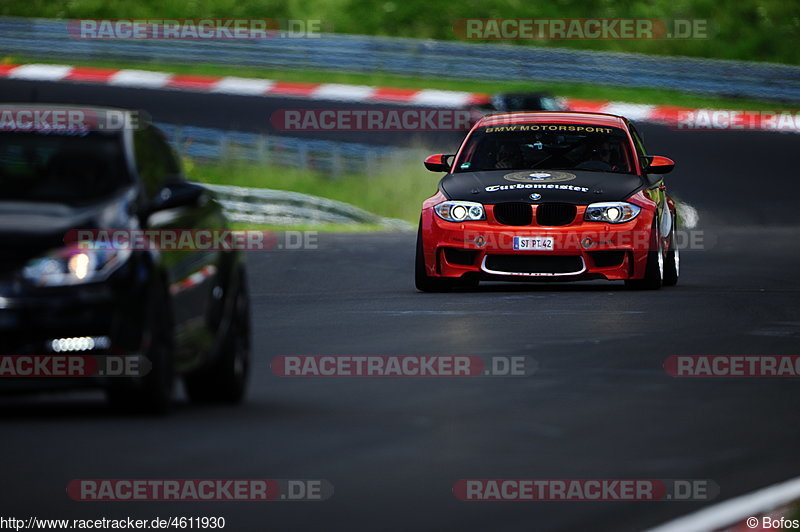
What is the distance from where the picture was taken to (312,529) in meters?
6.82

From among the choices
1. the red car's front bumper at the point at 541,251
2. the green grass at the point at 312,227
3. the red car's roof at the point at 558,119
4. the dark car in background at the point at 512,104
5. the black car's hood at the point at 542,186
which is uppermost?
the red car's roof at the point at 558,119

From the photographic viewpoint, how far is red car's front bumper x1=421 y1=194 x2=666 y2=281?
1658cm

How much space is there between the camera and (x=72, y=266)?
28.9ft

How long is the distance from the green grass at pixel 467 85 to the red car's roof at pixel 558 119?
26090mm

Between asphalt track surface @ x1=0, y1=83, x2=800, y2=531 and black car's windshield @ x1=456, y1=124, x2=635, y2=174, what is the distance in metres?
1.07

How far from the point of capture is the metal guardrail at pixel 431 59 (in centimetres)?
4400

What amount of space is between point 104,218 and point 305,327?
5.51m

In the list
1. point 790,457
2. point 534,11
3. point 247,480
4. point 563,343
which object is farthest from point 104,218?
point 534,11

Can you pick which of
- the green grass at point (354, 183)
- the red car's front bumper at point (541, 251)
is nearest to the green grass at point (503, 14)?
the green grass at point (354, 183)

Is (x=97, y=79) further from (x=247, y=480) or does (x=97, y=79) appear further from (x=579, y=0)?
(x=247, y=480)

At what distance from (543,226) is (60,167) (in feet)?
24.8

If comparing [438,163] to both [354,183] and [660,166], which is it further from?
[354,183]

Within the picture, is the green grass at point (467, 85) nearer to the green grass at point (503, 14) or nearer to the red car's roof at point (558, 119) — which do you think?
the green grass at point (503, 14)

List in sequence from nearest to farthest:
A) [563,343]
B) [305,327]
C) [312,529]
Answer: [312,529]
[563,343]
[305,327]
